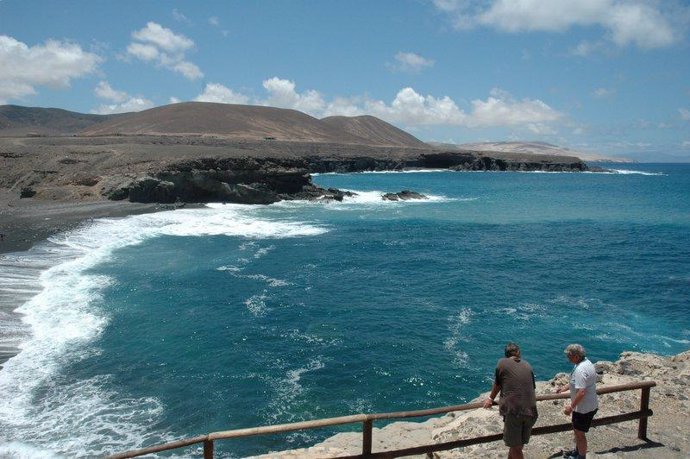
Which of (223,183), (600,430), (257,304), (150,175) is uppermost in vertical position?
(150,175)

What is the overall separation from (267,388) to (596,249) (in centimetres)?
2821

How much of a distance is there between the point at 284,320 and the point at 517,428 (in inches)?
558

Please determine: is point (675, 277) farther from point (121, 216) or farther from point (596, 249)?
point (121, 216)

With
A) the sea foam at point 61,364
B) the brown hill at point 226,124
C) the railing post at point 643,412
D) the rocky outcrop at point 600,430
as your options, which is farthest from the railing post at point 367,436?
the brown hill at point 226,124

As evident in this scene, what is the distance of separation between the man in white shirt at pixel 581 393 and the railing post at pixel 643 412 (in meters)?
1.55

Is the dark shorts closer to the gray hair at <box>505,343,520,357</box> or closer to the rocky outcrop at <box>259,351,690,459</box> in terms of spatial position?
the rocky outcrop at <box>259,351,690,459</box>

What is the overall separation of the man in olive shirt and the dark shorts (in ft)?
3.01

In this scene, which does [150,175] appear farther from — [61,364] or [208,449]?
[208,449]

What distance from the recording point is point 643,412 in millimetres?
8766

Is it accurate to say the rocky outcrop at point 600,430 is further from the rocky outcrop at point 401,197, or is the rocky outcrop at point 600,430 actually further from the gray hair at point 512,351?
the rocky outcrop at point 401,197

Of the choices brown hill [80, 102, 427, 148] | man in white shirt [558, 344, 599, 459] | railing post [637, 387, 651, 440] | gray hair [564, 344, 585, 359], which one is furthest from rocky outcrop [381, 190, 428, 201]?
brown hill [80, 102, 427, 148]

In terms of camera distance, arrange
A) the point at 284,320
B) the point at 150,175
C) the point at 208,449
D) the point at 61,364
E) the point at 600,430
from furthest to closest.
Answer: the point at 150,175 < the point at 284,320 < the point at 61,364 < the point at 600,430 < the point at 208,449

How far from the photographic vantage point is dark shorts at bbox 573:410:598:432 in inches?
304

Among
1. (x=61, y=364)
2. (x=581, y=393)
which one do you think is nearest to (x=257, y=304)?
(x=61, y=364)
